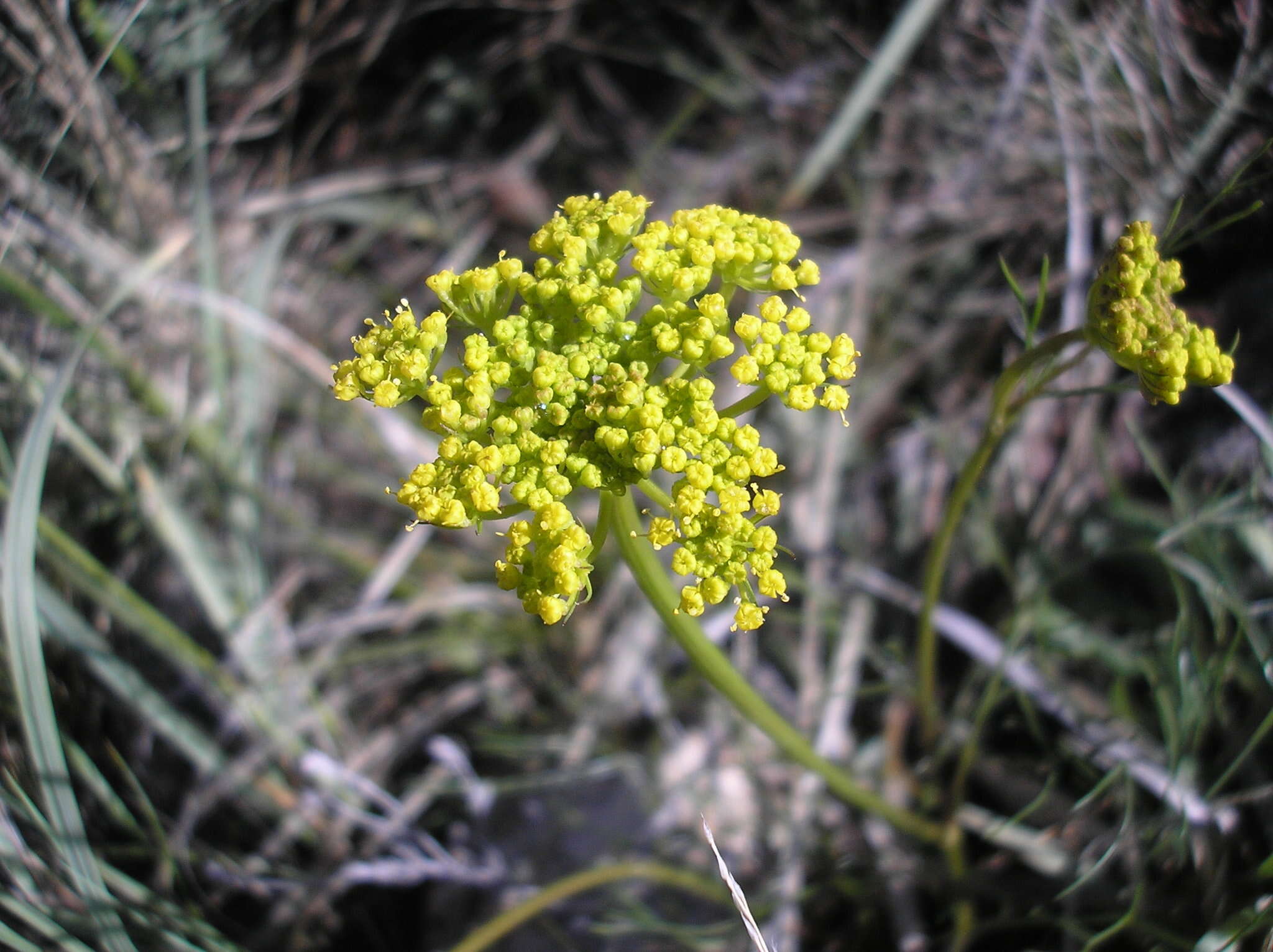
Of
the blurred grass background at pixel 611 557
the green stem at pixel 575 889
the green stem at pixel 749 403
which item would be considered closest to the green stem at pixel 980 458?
the blurred grass background at pixel 611 557

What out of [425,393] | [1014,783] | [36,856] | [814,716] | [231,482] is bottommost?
[1014,783]

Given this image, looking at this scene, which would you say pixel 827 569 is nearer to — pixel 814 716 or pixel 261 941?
pixel 814 716

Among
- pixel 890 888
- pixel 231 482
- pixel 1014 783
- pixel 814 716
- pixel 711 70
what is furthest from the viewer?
pixel 711 70

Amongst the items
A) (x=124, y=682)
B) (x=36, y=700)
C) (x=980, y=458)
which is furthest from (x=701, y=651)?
(x=124, y=682)

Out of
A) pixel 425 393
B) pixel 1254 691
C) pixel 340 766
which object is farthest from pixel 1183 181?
pixel 340 766

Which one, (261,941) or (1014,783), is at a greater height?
(261,941)

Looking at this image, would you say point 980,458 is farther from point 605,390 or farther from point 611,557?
point 611,557

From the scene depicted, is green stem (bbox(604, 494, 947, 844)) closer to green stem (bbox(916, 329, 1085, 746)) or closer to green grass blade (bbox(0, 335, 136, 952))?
green stem (bbox(916, 329, 1085, 746))
